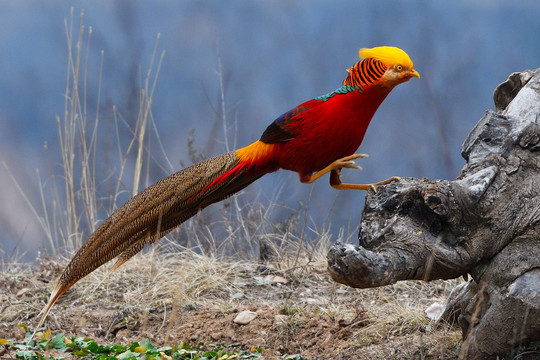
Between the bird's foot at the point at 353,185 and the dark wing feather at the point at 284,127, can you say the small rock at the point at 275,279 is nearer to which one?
the bird's foot at the point at 353,185

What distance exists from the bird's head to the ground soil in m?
1.15

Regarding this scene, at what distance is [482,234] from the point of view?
8.98 ft

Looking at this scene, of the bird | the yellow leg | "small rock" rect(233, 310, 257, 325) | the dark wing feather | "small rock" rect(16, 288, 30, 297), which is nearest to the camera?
the yellow leg

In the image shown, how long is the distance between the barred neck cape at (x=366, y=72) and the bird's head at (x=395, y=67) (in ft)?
0.06

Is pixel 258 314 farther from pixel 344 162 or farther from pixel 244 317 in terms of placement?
pixel 344 162

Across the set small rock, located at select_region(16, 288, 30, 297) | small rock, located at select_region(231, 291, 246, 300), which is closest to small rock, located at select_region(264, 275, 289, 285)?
small rock, located at select_region(231, 291, 246, 300)

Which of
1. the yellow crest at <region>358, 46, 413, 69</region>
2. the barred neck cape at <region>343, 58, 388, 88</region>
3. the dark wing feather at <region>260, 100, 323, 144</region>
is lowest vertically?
the dark wing feather at <region>260, 100, 323, 144</region>

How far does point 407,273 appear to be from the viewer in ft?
8.58

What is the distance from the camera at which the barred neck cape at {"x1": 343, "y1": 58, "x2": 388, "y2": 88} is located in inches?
115

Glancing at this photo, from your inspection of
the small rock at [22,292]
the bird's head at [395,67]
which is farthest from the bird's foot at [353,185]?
the small rock at [22,292]

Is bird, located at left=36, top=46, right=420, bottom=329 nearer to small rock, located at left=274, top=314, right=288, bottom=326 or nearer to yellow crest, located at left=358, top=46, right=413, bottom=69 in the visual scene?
yellow crest, located at left=358, top=46, right=413, bottom=69

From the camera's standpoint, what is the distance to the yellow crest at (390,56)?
114 inches

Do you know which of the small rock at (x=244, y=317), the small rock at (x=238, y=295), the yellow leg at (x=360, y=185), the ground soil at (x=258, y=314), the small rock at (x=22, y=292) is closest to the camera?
the yellow leg at (x=360, y=185)

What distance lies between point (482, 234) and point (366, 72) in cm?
90
